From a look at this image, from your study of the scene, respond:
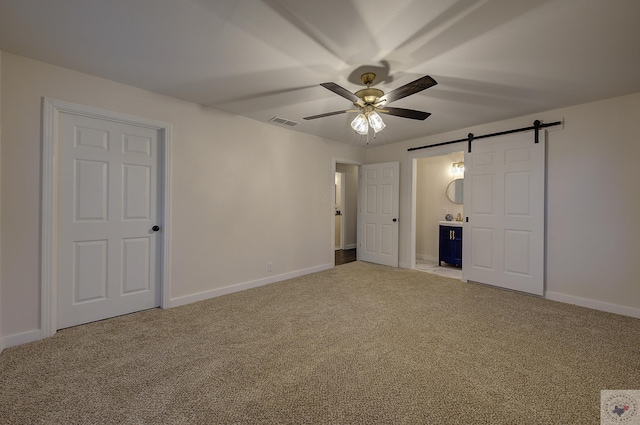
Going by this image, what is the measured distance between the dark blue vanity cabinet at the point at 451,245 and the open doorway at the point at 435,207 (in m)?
0.02

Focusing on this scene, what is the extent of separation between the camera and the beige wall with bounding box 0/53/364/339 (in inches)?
89.4

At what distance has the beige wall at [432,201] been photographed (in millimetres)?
5547

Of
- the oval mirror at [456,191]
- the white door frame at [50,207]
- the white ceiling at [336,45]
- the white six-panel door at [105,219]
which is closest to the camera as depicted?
the white ceiling at [336,45]

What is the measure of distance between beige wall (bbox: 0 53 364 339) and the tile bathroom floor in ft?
6.24

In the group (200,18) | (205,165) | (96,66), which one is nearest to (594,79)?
(200,18)

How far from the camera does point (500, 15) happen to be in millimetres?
1711

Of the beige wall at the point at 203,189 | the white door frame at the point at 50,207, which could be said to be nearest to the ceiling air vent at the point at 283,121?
the beige wall at the point at 203,189

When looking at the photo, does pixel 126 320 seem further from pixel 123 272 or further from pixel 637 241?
pixel 637 241

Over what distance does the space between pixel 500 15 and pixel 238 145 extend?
3085 mm

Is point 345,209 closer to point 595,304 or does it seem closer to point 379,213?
point 379,213

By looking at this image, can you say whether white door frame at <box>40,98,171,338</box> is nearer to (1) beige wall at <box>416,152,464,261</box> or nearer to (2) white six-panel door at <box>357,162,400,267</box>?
(2) white six-panel door at <box>357,162,400,267</box>

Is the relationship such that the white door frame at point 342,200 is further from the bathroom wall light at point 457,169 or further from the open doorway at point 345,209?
the bathroom wall light at point 457,169

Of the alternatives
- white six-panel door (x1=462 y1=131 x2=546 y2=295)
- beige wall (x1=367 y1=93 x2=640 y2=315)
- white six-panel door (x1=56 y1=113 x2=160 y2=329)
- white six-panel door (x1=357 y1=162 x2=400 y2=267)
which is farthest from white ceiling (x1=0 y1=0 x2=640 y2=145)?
white six-panel door (x1=357 y1=162 x2=400 y2=267)

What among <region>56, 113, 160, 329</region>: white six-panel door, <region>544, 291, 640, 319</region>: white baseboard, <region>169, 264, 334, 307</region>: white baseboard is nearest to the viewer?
<region>56, 113, 160, 329</region>: white six-panel door
